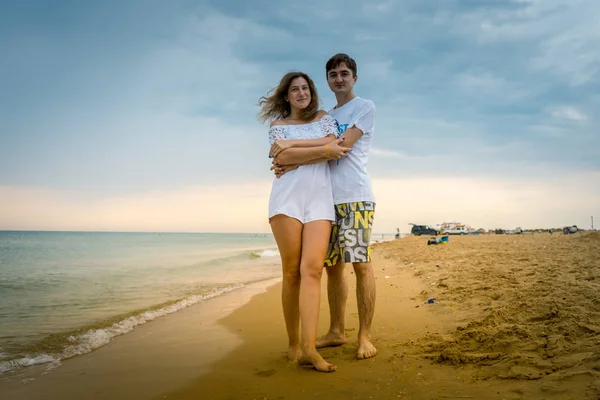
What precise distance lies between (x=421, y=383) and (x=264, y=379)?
1106 mm

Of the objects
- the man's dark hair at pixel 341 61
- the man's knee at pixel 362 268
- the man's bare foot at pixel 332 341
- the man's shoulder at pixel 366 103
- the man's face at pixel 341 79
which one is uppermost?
the man's dark hair at pixel 341 61

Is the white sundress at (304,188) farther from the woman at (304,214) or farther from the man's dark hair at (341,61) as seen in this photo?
the man's dark hair at (341,61)

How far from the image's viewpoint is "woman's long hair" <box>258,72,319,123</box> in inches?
137

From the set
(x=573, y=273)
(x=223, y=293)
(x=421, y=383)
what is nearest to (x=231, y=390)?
(x=421, y=383)

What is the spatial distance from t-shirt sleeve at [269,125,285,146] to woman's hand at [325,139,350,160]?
41 centimetres

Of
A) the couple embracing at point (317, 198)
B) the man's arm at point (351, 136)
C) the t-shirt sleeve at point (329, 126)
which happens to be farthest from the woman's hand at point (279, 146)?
the man's arm at point (351, 136)

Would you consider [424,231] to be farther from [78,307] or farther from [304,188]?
[304,188]

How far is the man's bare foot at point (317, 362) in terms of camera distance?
116 inches

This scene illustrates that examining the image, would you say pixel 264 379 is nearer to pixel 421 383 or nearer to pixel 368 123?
pixel 421 383

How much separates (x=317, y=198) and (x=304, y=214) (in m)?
0.17

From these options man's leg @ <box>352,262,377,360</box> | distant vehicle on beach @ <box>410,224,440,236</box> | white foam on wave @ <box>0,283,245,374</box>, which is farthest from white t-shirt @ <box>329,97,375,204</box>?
distant vehicle on beach @ <box>410,224,440,236</box>

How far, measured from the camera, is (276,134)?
11.1ft

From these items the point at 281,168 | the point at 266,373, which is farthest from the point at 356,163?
the point at 266,373

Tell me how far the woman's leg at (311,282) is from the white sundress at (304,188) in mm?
97
